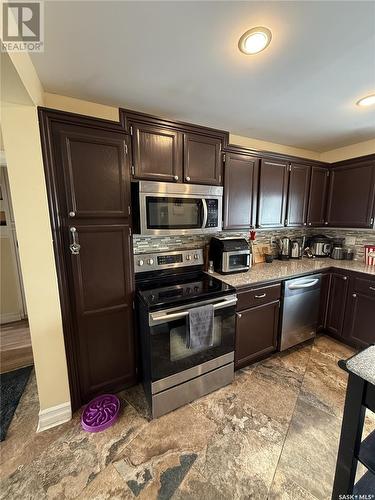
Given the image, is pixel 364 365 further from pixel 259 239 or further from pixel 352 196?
pixel 352 196

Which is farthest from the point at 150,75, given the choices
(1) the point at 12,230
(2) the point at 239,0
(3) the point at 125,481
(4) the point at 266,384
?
(1) the point at 12,230

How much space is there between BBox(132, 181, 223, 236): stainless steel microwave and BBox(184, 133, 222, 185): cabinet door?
98mm

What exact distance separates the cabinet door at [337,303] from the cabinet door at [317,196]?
31.5 inches

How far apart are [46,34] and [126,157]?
0.70 meters

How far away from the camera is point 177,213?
1807 millimetres

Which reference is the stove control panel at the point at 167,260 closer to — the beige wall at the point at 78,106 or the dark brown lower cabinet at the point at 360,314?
the beige wall at the point at 78,106

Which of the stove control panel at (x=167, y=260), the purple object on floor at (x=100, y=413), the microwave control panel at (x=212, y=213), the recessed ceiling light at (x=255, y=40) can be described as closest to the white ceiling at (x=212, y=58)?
the recessed ceiling light at (x=255, y=40)

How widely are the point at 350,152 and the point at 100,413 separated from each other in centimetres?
395

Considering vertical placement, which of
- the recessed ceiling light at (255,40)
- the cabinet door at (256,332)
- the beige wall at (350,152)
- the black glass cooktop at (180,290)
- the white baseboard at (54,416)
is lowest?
the white baseboard at (54,416)

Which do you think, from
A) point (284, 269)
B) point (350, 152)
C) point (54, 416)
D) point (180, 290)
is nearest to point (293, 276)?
point (284, 269)

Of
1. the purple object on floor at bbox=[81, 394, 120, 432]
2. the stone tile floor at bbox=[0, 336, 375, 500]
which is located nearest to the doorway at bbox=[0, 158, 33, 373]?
the stone tile floor at bbox=[0, 336, 375, 500]

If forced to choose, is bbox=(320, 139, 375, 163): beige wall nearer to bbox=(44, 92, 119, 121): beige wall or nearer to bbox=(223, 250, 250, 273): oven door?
bbox=(223, 250, 250, 273): oven door

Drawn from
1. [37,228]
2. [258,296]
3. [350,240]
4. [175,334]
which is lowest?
[175,334]

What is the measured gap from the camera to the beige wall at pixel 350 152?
258 cm
